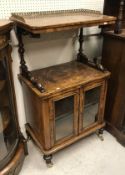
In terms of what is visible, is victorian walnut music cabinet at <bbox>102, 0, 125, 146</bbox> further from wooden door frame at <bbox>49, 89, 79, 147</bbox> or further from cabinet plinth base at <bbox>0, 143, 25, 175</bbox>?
cabinet plinth base at <bbox>0, 143, 25, 175</bbox>

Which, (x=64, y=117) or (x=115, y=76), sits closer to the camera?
(x=64, y=117)

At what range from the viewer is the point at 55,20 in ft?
4.06

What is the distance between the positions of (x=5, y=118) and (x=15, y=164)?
0.36 metres

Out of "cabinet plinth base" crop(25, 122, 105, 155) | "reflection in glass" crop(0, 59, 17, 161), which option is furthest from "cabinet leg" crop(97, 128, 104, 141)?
"reflection in glass" crop(0, 59, 17, 161)

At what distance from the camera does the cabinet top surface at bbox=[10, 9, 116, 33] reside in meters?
1.10

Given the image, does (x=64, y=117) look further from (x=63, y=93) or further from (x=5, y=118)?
(x=5, y=118)

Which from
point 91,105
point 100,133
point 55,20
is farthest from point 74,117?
point 55,20

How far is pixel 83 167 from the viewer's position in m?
1.62

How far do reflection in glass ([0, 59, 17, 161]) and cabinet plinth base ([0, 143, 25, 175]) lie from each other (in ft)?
0.23

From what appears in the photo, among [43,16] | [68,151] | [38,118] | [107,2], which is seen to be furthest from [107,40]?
[68,151]

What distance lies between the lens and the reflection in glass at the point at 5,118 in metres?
1.30

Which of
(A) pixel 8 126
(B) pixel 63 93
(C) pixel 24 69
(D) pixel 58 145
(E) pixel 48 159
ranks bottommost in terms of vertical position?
(E) pixel 48 159

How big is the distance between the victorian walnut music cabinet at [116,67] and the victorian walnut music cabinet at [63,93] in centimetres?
14

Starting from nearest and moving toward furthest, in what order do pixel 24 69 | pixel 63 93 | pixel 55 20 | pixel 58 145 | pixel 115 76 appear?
pixel 55 20 < pixel 63 93 < pixel 24 69 < pixel 58 145 < pixel 115 76
